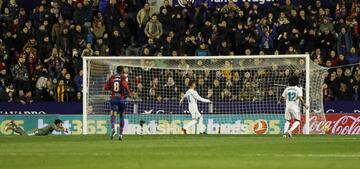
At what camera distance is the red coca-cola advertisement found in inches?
1288

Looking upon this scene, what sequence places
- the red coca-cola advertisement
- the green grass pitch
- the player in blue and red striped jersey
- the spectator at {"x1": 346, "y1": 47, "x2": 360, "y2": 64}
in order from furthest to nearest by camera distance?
the spectator at {"x1": 346, "y1": 47, "x2": 360, "y2": 64}
the red coca-cola advertisement
the player in blue and red striped jersey
the green grass pitch

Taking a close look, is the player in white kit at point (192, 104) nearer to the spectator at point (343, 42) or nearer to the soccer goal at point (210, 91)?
the soccer goal at point (210, 91)

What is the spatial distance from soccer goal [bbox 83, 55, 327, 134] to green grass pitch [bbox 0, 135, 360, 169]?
9495 millimetres

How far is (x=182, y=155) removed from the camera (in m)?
18.7

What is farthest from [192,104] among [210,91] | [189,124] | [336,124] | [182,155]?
[182,155]

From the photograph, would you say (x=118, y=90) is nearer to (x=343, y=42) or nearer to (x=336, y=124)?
(x=336, y=124)

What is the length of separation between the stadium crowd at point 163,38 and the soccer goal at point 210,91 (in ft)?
0.51

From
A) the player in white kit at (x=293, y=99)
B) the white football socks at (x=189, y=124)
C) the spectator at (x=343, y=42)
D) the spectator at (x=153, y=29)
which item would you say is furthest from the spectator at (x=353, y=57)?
the spectator at (x=153, y=29)

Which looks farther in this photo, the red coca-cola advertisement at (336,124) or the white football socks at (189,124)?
the red coca-cola advertisement at (336,124)

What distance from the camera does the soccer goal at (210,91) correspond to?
3306 centimetres

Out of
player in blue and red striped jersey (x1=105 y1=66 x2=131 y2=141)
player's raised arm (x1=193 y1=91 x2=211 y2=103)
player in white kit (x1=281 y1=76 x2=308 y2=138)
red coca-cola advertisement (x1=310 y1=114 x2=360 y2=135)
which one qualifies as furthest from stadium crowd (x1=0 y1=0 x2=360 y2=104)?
player in blue and red striped jersey (x1=105 y1=66 x2=131 y2=141)

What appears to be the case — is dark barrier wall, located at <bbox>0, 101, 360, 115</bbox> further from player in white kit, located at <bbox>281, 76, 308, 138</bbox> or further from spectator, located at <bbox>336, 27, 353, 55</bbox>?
player in white kit, located at <bbox>281, 76, 308, 138</bbox>

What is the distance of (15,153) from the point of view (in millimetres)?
19688

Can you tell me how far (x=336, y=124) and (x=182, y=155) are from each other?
15284 millimetres
